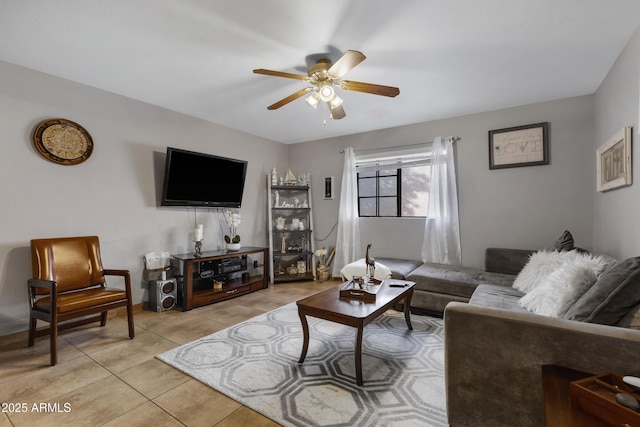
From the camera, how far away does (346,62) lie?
200 centimetres

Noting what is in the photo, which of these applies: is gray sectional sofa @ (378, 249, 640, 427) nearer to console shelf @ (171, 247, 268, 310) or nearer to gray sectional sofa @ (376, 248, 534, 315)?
gray sectional sofa @ (376, 248, 534, 315)

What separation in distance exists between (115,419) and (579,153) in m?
4.65

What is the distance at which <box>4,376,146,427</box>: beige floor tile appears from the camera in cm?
154

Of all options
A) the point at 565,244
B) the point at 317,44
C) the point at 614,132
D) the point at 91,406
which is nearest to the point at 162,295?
the point at 91,406

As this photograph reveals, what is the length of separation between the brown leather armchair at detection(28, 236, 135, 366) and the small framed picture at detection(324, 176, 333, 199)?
3117 millimetres

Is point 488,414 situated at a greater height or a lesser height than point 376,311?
lesser

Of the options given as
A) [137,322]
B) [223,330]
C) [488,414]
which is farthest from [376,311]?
[137,322]

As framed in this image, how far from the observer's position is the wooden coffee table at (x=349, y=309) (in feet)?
6.08

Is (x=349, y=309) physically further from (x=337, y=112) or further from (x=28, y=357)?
(x=28, y=357)

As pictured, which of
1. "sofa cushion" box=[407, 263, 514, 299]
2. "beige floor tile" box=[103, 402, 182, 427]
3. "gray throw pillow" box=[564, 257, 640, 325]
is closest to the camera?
"gray throw pillow" box=[564, 257, 640, 325]

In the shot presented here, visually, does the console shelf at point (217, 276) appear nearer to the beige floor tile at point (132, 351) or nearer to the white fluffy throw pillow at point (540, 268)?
the beige floor tile at point (132, 351)

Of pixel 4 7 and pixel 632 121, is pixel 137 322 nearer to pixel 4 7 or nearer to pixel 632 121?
pixel 4 7

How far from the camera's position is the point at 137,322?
2922 mm

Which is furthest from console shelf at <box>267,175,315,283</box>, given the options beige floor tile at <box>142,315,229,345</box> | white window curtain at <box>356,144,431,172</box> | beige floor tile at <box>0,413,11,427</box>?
beige floor tile at <box>0,413,11,427</box>
